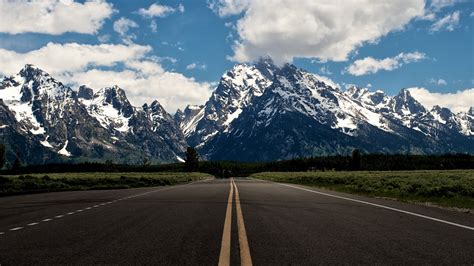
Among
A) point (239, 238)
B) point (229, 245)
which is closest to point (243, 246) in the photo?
point (229, 245)

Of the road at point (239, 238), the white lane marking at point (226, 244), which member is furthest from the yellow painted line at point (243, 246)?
the white lane marking at point (226, 244)

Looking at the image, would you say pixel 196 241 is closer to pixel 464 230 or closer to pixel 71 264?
pixel 71 264

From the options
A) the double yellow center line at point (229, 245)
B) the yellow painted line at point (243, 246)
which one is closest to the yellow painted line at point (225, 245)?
the double yellow center line at point (229, 245)

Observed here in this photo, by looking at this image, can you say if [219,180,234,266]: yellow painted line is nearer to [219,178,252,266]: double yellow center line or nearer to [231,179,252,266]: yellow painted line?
[219,178,252,266]: double yellow center line

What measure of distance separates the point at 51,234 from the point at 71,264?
4.05 metres

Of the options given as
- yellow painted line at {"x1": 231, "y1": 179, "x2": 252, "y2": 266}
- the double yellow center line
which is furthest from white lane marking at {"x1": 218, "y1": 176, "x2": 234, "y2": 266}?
yellow painted line at {"x1": 231, "y1": 179, "x2": 252, "y2": 266}

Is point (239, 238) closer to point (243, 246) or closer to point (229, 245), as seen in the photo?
point (229, 245)

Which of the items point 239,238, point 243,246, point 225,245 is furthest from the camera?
point 239,238

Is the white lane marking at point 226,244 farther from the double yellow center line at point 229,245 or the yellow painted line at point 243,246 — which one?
the yellow painted line at point 243,246

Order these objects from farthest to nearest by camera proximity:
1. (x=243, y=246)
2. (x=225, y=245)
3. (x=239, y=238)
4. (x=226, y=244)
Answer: (x=239, y=238)
(x=226, y=244)
(x=225, y=245)
(x=243, y=246)

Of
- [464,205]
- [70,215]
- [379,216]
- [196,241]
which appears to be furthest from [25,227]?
[464,205]

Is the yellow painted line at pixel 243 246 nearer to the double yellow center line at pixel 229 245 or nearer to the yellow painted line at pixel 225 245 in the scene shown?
the double yellow center line at pixel 229 245

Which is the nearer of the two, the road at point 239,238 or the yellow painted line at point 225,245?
the yellow painted line at point 225,245

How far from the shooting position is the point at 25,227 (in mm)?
12875
